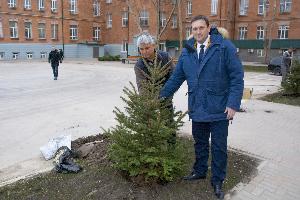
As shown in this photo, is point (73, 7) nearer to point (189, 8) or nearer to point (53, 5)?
point (53, 5)

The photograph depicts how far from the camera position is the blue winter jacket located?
4.02m

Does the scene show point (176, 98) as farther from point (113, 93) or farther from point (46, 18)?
A: point (46, 18)

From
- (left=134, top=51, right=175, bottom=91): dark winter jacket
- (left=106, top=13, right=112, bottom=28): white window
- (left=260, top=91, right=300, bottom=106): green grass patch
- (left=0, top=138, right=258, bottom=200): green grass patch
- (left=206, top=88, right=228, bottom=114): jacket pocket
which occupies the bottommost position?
(left=0, top=138, right=258, bottom=200): green grass patch

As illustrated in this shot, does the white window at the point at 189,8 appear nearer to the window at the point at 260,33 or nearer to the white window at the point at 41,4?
the window at the point at 260,33

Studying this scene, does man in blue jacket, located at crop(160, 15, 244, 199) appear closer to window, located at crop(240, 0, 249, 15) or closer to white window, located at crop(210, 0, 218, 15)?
white window, located at crop(210, 0, 218, 15)

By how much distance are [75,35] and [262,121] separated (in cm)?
4333

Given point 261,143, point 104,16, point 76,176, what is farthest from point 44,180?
point 104,16

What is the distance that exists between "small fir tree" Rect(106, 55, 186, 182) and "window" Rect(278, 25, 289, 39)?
4025cm

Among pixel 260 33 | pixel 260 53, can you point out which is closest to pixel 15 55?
pixel 260 53

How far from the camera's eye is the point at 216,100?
4160mm

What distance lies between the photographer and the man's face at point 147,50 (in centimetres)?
454

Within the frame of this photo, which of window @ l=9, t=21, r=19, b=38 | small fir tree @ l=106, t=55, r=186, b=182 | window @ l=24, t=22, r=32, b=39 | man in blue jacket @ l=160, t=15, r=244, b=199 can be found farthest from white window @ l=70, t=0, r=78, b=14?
man in blue jacket @ l=160, t=15, r=244, b=199

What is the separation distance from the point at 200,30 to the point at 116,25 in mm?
48062

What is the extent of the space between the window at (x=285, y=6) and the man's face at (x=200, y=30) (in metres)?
40.6
